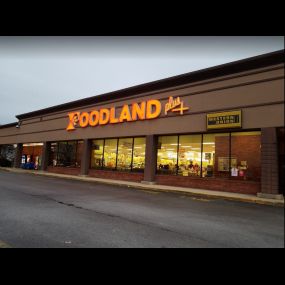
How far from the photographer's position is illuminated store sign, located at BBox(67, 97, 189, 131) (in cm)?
1855

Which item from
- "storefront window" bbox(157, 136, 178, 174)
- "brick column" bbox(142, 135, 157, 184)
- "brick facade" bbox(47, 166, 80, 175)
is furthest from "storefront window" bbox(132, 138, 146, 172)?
"brick facade" bbox(47, 166, 80, 175)

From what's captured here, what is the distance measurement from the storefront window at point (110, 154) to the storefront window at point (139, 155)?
2.49 metres

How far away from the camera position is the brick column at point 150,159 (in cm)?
2094

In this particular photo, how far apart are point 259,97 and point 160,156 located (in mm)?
19498

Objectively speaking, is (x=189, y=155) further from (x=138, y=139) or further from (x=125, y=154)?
(x=125, y=154)

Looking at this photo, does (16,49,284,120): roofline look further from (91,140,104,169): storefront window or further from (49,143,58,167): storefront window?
(49,143,58,167): storefront window

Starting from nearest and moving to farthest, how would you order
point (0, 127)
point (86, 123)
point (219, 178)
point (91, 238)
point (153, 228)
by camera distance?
point (91, 238), point (153, 228), point (219, 178), point (86, 123), point (0, 127)

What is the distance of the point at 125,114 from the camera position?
22953mm

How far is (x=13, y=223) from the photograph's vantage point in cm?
720

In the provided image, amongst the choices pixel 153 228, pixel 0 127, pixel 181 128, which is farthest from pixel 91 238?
pixel 0 127

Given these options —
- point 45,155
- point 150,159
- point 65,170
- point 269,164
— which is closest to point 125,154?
point 150,159

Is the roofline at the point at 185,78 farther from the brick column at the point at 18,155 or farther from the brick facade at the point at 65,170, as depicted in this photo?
the brick facade at the point at 65,170

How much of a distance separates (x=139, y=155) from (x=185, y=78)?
15367mm
